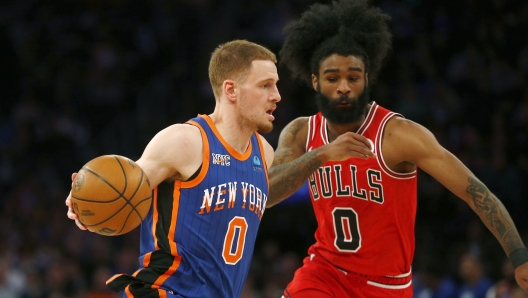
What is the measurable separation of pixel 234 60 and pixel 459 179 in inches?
70.4

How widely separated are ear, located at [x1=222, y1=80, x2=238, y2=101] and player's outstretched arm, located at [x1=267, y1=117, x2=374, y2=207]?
2.66 ft

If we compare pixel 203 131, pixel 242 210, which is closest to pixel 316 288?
pixel 242 210

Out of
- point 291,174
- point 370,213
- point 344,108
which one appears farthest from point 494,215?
point 291,174

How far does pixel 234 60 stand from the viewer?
188 inches

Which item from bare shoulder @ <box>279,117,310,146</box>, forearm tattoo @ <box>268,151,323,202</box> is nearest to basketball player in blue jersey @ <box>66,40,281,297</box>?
forearm tattoo @ <box>268,151,323,202</box>

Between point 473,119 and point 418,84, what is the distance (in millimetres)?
1224

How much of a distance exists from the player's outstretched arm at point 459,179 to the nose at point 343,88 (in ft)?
1.42

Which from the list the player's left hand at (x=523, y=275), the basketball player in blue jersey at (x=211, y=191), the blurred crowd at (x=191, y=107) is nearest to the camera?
the basketball player in blue jersey at (x=211, y=191)

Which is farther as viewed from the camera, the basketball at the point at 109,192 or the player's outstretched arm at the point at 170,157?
the player's outstretched arm at the point at 170,157

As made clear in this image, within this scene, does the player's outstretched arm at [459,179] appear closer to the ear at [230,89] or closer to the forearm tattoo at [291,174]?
the forearm tattoo at [291,174]

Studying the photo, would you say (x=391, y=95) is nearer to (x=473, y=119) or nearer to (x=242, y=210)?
(x=473, y=119)

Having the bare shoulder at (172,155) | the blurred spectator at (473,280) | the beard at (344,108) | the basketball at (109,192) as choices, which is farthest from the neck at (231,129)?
the blurred spectator at (473,280)

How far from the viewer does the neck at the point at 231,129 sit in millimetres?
4746

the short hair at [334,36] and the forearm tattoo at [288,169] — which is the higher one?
the short hair at [334,36]
